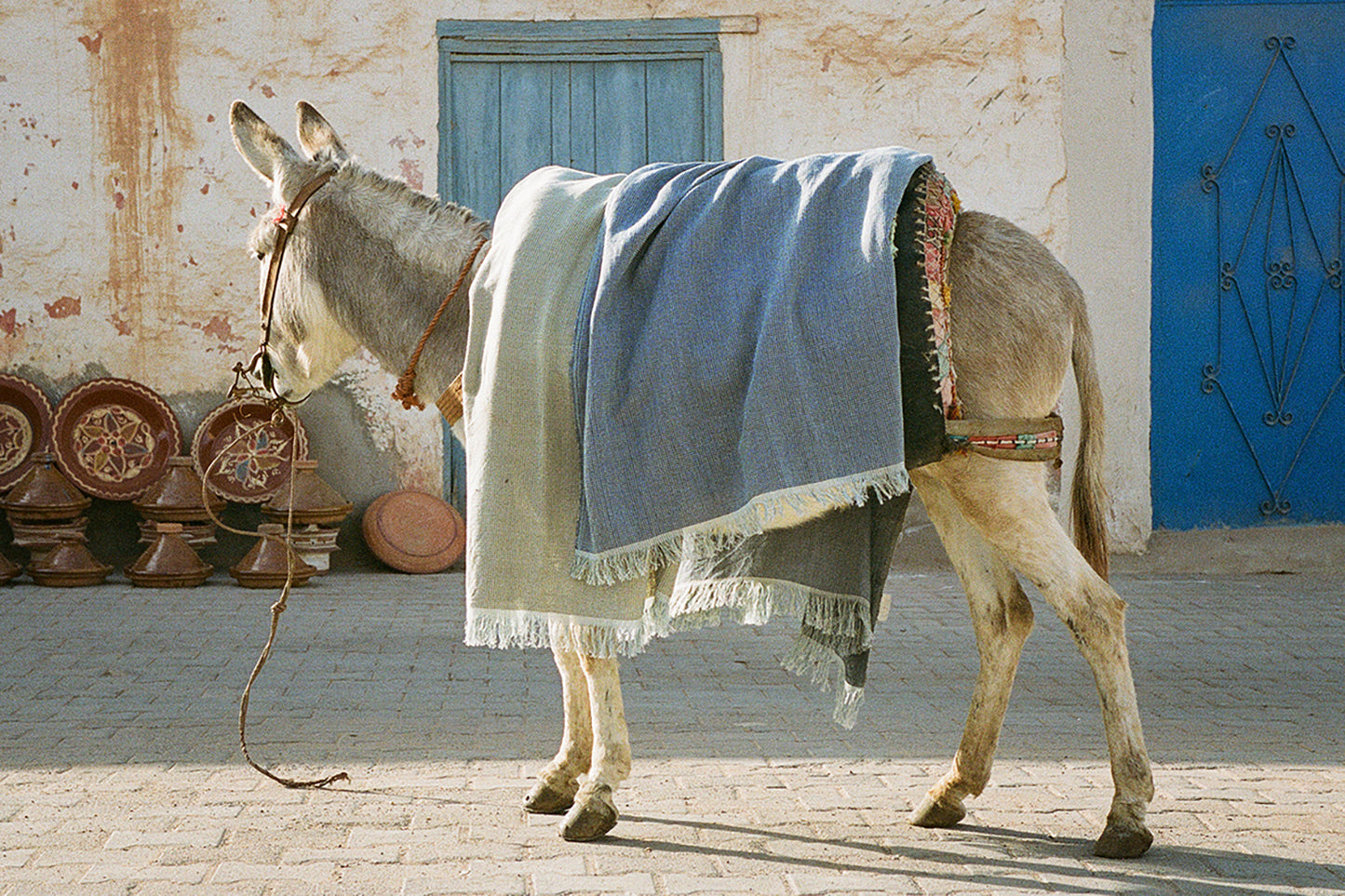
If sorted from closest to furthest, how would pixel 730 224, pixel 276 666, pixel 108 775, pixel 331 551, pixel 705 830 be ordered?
1. pixel 730 224
2. pixel 705 830
3. pixel 108 775
4. pixel 276 666
5. pixel 331 551

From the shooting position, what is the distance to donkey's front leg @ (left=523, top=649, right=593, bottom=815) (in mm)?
3580

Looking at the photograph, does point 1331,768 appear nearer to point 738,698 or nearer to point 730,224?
point 738,698

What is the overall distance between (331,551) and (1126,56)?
225 inches

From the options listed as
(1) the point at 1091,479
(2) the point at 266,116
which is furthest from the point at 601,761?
(2) the point at 266,116

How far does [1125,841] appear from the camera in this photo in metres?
3.19

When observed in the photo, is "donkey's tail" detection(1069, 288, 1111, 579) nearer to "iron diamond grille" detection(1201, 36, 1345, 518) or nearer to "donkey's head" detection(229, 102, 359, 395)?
"donkey's head" detection(229, 102, 359, 395)

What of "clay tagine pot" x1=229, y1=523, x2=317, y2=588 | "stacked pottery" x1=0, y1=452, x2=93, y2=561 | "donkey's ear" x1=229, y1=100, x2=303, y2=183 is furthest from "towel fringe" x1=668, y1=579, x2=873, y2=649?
"stacked pottery" x1=0, y1=452, x2=93, y2=561

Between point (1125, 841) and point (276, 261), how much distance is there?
268 cm

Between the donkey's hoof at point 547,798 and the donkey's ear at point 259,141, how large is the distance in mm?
1819

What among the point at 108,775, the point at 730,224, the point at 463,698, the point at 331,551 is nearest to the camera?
the point at 730,224

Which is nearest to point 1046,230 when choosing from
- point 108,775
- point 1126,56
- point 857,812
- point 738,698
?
point 1126,56

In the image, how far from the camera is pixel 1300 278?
8.41 m

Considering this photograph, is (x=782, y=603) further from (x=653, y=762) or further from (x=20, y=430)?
(x=20, y=430)

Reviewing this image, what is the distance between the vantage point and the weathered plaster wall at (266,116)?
26.8 ft
